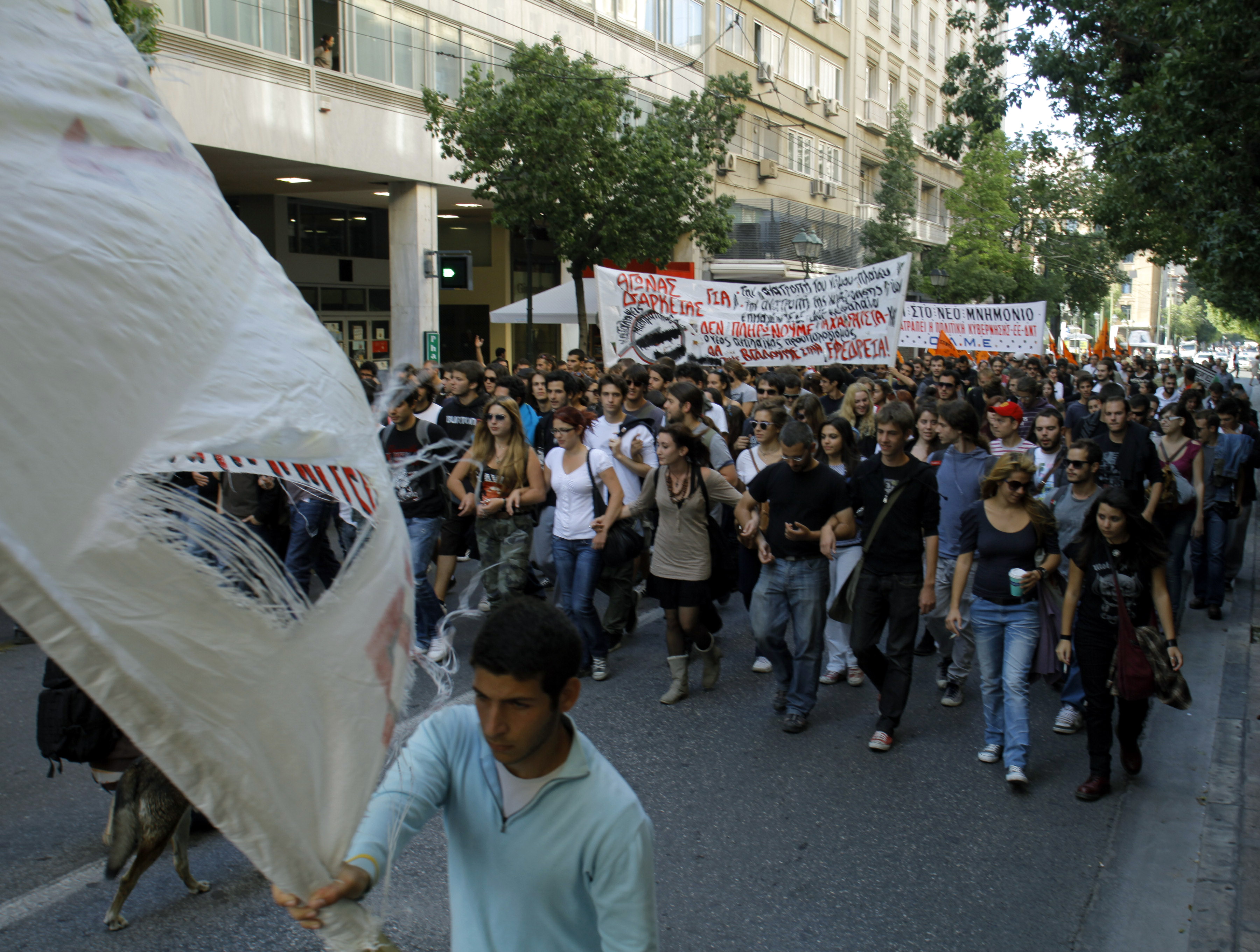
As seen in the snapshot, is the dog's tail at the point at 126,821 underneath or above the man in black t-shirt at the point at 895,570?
underneath

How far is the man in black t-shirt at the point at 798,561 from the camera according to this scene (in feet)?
19.8

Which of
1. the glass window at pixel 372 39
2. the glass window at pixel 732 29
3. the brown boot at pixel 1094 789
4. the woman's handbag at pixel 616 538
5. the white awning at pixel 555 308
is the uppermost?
the glass window at pixel 732 29

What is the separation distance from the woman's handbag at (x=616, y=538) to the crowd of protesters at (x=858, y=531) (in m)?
0.02

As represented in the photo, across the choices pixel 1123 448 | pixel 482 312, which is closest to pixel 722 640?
pixel 1123 448

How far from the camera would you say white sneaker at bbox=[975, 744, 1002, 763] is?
5.66m

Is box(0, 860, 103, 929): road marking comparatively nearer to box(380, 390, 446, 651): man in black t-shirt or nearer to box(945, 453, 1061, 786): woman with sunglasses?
box(380, 390, 446, 651): man in black t-shirt

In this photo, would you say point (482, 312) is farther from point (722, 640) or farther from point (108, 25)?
point (108, 25)

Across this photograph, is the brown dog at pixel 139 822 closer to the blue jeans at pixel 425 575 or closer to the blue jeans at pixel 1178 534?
the blue jeans at pixel 425 575

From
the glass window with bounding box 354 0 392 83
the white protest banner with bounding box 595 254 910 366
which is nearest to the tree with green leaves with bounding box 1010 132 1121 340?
the glass window with bounding box 354 0 392 83

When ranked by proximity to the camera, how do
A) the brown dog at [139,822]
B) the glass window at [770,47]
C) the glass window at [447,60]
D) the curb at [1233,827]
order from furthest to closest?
the glass window at [770,47] → the glass window at [447,60] → the curb at [1233,827] → the brown dog at [139,822]

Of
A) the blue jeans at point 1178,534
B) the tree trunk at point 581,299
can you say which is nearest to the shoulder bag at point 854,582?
the blue jeans at point 1178,534

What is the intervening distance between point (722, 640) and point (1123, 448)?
316 centimetres

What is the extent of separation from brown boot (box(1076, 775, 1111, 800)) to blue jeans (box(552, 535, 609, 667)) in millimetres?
2920

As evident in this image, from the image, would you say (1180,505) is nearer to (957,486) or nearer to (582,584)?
(957,486)
